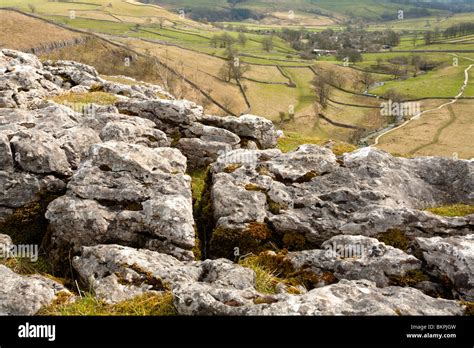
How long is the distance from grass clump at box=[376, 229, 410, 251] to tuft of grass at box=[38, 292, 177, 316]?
8183 mm

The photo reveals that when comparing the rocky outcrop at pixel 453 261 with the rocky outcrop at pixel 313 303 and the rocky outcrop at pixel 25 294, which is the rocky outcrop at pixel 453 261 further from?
the rocky outcrop at pixel 25 294

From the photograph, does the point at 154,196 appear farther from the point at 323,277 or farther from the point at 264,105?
the point at 264,105

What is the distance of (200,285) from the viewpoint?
10.3 meters

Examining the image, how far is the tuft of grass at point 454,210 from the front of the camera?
Answer: 16925mm

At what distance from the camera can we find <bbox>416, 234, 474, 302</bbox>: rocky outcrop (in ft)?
38.2

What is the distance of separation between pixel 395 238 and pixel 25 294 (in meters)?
12.0

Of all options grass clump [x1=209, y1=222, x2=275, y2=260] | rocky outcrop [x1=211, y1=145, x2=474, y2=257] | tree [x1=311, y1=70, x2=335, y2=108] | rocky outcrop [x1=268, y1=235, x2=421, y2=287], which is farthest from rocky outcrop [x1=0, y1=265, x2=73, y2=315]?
tree [x1=311, y1=70, x2=335, y2=108]

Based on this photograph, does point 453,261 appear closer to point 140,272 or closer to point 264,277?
point 264,277

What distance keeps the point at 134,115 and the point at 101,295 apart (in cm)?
1758

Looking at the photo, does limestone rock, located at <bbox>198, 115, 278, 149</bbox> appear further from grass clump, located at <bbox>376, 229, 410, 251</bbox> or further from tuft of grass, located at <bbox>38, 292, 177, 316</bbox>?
tuft of grass, located at <bbox>38, 292, 177, 316</bbox>

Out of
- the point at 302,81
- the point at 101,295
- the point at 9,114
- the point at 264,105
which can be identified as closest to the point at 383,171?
the point at 101,295

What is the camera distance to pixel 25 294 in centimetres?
1048

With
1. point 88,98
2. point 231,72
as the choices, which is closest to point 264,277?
point 88,98
